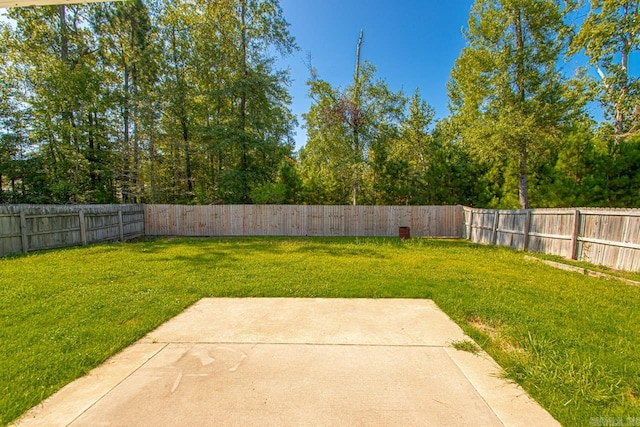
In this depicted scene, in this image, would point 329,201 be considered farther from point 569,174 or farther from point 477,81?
point 569,174

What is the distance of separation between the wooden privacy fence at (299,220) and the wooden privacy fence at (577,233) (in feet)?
9.34

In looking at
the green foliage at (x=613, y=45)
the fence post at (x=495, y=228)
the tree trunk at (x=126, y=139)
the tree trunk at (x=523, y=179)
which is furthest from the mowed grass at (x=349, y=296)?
the tree trunk at (x=126, y=139)

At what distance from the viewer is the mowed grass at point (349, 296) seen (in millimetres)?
1956

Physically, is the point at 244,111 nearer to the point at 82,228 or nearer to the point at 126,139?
the point at 126,139

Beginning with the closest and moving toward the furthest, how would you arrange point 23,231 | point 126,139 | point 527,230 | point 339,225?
point 23,231 → point 527,230 → point 339,225 → point 126,139

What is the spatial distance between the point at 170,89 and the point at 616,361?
1747 centimetres

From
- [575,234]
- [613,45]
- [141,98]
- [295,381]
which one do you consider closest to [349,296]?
[295,381]

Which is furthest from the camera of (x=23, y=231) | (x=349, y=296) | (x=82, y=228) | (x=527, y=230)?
(x=82, y=228)

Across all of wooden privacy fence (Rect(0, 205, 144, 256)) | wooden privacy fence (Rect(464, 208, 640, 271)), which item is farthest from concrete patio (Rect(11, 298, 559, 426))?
wooden privacy fence (Rect(0, 205, 144, 256))

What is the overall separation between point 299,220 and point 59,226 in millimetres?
8211

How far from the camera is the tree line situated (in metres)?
13.0

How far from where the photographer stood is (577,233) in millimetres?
6207

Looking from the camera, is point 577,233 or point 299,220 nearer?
point 577,233

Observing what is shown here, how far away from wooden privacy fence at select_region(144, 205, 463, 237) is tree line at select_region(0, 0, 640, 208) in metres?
1.63
